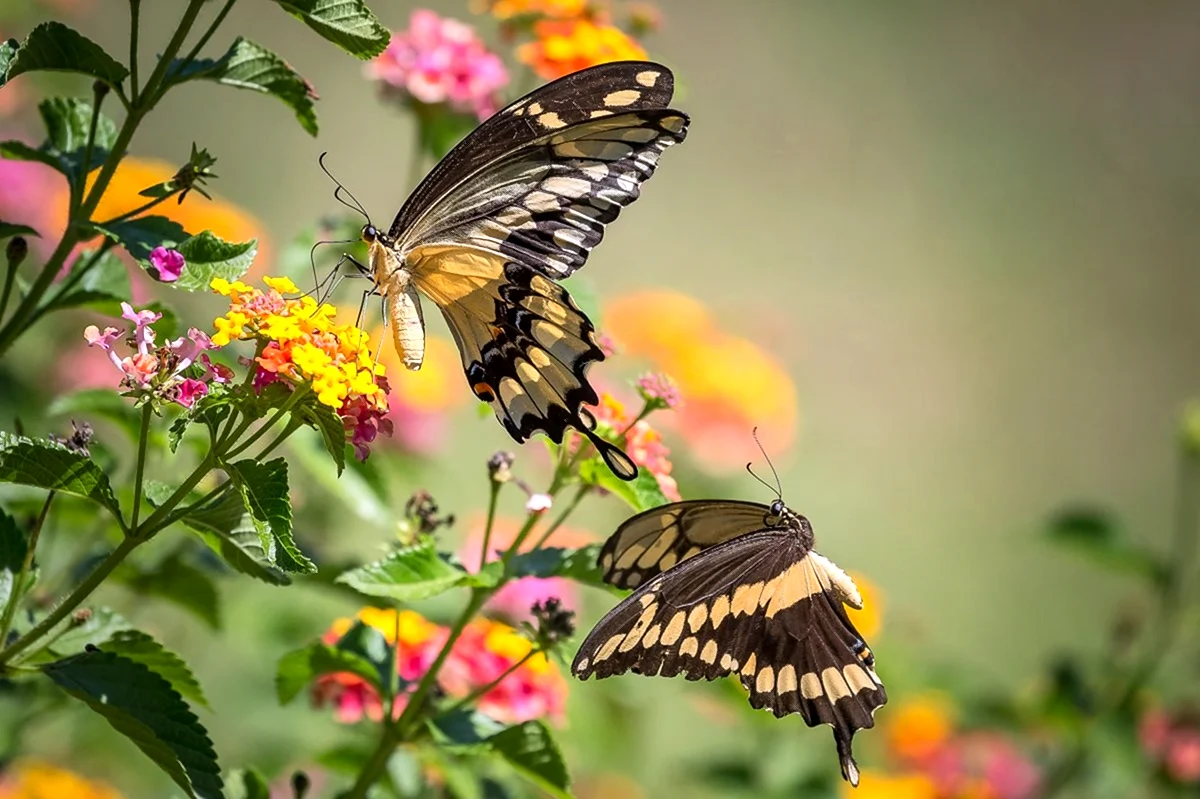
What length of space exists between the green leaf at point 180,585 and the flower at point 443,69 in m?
0.83

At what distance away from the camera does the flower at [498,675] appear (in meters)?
1.79

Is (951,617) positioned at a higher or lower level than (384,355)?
higher

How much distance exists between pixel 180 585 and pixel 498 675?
0.43 m

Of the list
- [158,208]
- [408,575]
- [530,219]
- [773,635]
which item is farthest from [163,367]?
[158,208]

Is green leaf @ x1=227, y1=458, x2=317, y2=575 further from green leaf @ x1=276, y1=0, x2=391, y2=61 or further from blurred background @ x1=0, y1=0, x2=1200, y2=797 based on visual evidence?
blurred background @ x1=0, y1=0, x2=1200, y2=797

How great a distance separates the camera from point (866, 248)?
29.2ft

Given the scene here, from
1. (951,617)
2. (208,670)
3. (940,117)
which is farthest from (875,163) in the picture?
(208,670)

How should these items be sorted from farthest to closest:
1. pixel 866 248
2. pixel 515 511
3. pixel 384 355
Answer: pixel 866 248 < pixel 515 511 < pixel 384 355

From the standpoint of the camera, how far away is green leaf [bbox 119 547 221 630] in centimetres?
171

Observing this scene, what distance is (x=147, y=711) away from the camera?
1.22m

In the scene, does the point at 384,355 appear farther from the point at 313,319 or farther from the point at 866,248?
the point at 866,248

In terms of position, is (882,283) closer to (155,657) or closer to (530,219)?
(530,219)

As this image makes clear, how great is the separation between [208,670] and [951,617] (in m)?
3.86

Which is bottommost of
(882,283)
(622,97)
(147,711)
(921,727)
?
(147,711)
